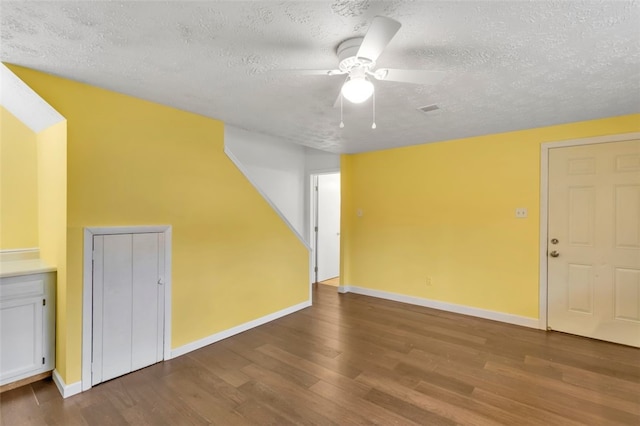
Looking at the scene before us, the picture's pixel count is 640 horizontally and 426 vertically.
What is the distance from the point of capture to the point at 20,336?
2275 mm

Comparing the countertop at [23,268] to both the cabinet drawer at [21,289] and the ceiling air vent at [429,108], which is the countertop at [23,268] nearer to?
the cabinet drawer at [21,289]

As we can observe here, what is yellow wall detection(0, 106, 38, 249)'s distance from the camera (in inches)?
108

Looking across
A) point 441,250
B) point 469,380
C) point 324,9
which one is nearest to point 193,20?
point 324,9

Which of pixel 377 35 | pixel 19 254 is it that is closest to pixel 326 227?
pixel 19 254

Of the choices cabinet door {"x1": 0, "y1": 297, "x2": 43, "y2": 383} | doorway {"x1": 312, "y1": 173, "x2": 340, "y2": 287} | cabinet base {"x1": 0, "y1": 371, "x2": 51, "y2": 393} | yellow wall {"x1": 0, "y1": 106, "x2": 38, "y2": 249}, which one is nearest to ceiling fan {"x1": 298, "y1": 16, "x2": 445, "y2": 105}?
cabinet door {"x1": 0, "y1": 297, "x2": 43, "y2": 383}

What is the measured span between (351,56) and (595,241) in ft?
11.1

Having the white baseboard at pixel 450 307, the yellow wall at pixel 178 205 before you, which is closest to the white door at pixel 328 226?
the white baseboard at pixel 450 307

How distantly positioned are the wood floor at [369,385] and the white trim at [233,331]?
7cm

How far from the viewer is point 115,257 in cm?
247

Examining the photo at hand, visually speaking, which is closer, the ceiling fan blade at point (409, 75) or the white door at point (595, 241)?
the ceiling fan blade at point (409, 75)

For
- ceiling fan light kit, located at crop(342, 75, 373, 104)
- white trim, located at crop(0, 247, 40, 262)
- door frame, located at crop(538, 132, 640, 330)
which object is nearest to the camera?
ceiling fan light kit, located at crop(342, 75, 373, 104)

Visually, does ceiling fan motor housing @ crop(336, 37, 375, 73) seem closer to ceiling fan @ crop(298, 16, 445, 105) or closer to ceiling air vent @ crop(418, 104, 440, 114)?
ceiling fan @ crop(298, 16, 445, 105)

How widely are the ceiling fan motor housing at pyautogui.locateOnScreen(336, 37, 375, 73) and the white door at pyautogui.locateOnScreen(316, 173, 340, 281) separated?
3.87m

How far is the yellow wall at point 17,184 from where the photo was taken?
2.73m
